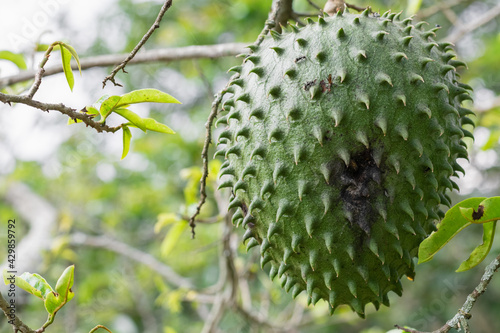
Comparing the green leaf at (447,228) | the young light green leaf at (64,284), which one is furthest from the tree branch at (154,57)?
the green leaf at (447,228)

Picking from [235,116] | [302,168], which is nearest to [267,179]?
[302,168]

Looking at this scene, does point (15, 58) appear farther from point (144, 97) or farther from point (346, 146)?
point (346, 146)

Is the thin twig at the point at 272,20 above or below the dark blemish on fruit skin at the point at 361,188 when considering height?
above

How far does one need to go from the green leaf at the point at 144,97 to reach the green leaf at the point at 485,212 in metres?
0.96

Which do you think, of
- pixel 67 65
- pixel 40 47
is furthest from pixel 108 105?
pixel 40 47

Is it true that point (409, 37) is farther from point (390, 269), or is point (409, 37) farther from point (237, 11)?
point (237, 11)

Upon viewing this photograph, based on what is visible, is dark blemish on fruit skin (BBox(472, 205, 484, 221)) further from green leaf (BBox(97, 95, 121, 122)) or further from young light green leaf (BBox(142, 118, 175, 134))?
green leaf (BBox(97, 95, 121, 122))

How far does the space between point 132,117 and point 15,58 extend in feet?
3.15

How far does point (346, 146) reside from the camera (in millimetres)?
1409

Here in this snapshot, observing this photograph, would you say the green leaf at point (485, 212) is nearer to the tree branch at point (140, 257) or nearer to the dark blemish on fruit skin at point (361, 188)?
the dark blemish on fruit skin at point (361, 188)

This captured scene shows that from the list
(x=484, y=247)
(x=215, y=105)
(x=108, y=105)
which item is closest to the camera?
(x=484, y=247)

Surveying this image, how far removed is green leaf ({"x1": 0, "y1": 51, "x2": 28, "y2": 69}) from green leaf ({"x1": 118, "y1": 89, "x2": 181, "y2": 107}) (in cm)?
91

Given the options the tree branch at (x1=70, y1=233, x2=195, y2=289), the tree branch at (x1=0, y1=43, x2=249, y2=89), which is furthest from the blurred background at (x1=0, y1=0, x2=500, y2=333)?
the tree branch at (x1=0, y1=43, x2=249, y2=89)

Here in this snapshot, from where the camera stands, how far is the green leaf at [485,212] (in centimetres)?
134
